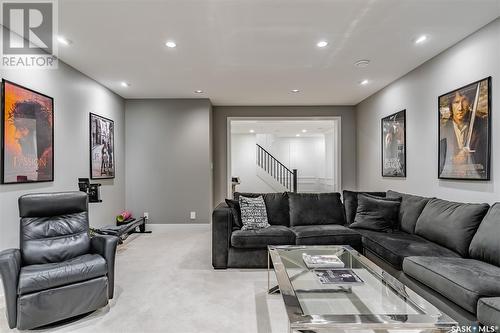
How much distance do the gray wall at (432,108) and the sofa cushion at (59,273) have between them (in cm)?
370

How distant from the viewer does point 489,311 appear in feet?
5.19

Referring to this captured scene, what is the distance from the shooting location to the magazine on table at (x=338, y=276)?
2070mm

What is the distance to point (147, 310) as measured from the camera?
241 cm

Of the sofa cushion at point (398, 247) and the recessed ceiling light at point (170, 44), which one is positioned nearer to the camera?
the sofa cushion at point (398, 247)

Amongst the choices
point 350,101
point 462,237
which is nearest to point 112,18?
point 462,237

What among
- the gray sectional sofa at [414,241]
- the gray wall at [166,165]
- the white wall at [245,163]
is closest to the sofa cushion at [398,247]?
the gray sectional sofa at [414,241]

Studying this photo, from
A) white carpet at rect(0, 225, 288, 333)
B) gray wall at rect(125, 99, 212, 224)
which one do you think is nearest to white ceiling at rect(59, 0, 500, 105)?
gray wall at rect(125, 99, 212, 224)

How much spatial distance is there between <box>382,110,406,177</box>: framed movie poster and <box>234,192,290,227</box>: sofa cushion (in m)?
1.88

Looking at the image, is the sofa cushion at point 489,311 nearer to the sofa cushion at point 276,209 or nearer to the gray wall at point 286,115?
the sofa cushion at point 276,209

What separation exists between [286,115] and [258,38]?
11.0ft

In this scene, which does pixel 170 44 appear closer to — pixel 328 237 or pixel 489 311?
pixel 328 237

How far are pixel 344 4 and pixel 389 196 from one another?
2745 mm

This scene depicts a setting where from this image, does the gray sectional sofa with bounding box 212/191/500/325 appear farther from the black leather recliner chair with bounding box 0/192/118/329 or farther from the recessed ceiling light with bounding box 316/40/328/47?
the recessed ceiling light with bounding box 316/40/328/47

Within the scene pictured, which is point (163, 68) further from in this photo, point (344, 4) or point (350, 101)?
point (350, 101)
